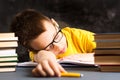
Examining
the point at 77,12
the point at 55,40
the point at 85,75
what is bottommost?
the point at 85,75

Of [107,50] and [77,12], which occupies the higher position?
[77,12]

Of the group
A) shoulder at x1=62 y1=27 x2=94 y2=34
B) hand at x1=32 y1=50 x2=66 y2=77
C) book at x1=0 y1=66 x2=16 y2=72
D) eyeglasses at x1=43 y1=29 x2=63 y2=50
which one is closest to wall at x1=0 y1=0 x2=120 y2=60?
shoulder at x1=62 y1=27 x2=94 y2=34

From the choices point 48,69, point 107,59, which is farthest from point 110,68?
point 48,69

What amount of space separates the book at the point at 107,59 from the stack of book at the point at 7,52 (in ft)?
0.70

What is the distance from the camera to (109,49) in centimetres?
68

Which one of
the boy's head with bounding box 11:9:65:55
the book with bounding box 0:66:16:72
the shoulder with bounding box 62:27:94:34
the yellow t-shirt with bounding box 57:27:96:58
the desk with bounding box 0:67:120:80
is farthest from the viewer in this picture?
the shoulder with bounding box 62:27:94:34

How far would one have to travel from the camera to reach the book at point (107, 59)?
679 mm

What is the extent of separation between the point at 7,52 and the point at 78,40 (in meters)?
0.67

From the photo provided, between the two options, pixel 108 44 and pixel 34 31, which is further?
pixel 34 31

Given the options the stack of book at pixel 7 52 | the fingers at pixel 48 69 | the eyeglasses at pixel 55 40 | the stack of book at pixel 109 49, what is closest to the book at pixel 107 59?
the stack of book at pixel 109 49

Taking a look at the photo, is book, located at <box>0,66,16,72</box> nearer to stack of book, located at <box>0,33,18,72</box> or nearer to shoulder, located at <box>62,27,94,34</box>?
stack of book, located at <box>0,33,18,72</box>

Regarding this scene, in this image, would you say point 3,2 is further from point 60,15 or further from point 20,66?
point 20,66

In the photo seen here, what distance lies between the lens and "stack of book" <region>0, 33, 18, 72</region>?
2.34 feet

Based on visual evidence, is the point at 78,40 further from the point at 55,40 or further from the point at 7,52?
the point at 7,52
